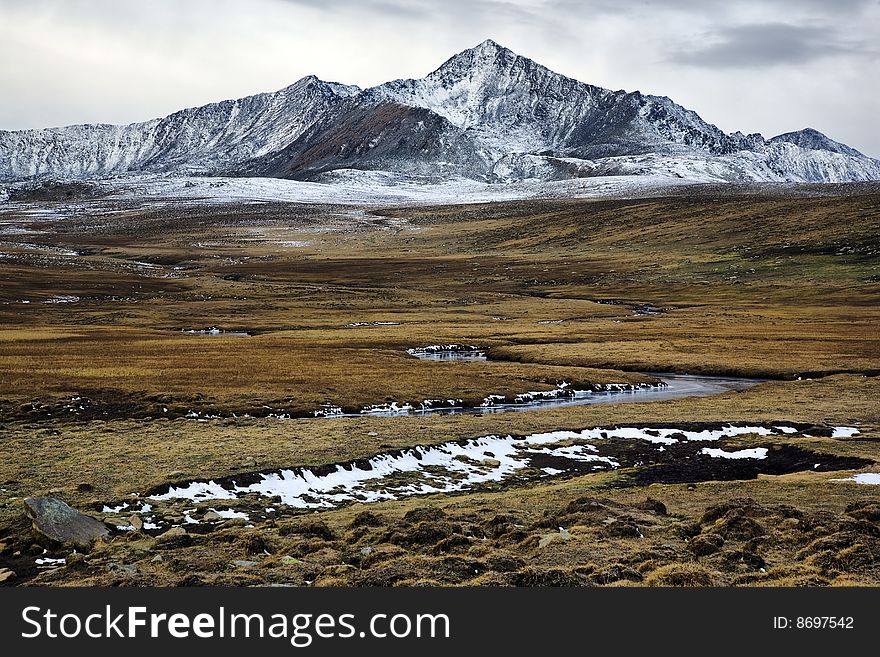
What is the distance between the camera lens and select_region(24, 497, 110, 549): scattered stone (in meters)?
19.3

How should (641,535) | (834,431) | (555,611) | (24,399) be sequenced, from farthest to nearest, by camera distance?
(24,399) < (834,431) < (641,535) < (555,611)

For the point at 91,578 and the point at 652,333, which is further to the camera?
the point at 652,333

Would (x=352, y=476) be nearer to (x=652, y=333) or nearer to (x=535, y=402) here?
(x=535, y=402)

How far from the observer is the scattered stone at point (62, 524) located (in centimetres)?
1927

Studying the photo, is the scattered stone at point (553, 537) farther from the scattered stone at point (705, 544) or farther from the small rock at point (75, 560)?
the small rock at point (75, 560)

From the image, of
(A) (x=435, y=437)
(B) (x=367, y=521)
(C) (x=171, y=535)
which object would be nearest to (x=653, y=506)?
(B) (x=367, y=521)

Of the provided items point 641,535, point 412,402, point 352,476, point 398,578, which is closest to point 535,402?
point 412,402

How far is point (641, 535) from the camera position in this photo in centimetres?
1983

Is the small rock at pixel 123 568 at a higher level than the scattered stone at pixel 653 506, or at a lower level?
A: higher

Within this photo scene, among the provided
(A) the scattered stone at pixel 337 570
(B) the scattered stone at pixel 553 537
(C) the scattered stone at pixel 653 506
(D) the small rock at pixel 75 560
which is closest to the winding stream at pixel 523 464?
(D) the small rock at pixel 75 560

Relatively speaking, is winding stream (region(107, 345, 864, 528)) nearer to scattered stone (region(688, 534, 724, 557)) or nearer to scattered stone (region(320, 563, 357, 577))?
scattered stone (region(320, 563, 357, 577))

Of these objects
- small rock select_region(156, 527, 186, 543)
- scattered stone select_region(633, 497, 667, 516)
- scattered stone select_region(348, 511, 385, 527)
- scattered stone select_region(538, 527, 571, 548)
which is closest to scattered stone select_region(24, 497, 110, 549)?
small rock select_region(156, 527, 186, 543)

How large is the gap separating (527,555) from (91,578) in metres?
9.16

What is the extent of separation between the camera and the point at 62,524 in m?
19.8
